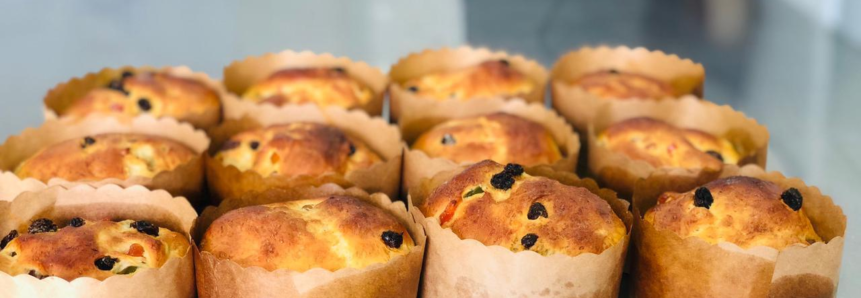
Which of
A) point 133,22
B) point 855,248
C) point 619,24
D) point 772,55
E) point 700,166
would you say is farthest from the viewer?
point 619,24

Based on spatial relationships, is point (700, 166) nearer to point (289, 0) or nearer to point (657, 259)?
point (657, 259)

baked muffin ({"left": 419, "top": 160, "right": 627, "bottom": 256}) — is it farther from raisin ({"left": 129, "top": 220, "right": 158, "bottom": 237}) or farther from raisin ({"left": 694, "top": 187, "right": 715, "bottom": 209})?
raisin ({"left": 129, "top": 220, "right": 158, "bottom": 237})

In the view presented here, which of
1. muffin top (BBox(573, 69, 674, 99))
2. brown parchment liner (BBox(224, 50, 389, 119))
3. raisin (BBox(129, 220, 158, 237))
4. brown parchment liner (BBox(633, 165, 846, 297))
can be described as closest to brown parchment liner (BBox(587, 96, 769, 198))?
muffin top (BBox(573, 69, 674, 99))

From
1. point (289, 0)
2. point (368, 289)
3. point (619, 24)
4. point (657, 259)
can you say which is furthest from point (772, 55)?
point (368, 289)

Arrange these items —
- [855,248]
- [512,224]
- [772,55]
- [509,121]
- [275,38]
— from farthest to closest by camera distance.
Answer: [772,55]
[275,38]
[509,121]
[855,248]
[512,224]

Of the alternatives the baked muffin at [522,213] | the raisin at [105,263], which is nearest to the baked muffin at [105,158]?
the raisin at [105,263]

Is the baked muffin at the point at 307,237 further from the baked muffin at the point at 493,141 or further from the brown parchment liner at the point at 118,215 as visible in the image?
the baked muffin at the point at 493,141

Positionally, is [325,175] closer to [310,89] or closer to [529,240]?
[529,240]
